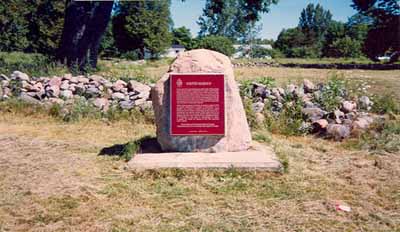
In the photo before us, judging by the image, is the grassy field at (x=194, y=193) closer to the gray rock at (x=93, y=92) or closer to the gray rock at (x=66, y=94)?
the gray rock at (x=66, y=94)

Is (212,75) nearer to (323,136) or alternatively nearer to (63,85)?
(323,136)

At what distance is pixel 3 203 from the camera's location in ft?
14.6

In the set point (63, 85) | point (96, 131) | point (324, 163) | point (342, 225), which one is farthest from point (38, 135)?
point (342, 225)

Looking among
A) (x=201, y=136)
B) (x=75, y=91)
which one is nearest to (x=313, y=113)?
(x=201, y=136)

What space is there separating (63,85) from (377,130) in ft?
21.9

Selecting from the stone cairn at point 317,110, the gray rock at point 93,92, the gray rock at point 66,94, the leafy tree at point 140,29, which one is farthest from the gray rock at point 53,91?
the leafy tree at point 140,29

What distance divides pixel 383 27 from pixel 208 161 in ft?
105

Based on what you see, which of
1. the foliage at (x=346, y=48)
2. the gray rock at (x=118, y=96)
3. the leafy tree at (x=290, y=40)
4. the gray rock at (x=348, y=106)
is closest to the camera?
the gray rock at (x=348, y=106)

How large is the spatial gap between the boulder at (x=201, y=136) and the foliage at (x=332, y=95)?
9.44 feet

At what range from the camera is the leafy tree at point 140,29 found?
5725cm

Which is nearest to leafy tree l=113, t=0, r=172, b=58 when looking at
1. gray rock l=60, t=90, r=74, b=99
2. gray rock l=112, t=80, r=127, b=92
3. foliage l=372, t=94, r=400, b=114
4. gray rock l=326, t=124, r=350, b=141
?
gray rock l=112, t=80, r=127, b=92

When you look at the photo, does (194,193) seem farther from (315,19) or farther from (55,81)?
(315,19)

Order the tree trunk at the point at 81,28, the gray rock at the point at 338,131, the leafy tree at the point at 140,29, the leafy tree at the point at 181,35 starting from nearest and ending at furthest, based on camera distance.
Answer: the gray rock at the point at 338,131 < the tree trunk at the point at 81,28 < the leafy tree at the point at 140,29 < the leafy tree at the point at 181,35

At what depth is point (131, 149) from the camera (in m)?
6.23
